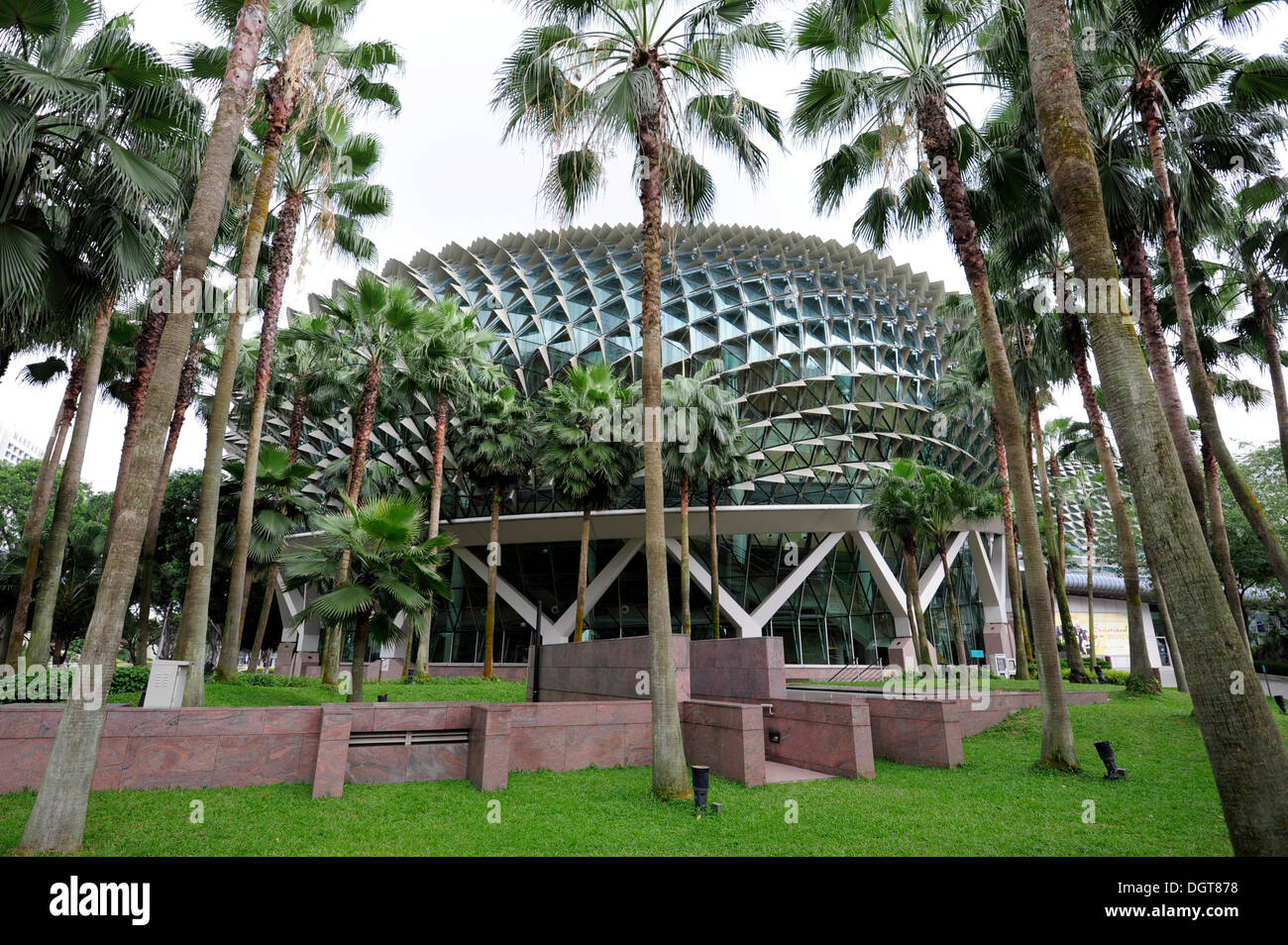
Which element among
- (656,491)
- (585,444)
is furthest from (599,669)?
(585,444)

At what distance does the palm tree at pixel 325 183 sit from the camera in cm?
1403

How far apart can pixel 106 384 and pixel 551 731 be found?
23038 mm

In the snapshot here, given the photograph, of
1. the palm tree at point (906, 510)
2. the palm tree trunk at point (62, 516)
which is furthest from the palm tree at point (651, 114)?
the palm tree at point (906, 510)

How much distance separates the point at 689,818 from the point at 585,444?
18265 millimetres

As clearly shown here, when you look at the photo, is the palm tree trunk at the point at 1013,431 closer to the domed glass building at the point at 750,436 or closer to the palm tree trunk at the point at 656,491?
the palm tree trunk at the point at 656,491

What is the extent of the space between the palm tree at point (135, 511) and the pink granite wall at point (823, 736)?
1003cm

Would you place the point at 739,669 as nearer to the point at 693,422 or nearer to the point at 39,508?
the point at 693,422

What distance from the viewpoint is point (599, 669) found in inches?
660

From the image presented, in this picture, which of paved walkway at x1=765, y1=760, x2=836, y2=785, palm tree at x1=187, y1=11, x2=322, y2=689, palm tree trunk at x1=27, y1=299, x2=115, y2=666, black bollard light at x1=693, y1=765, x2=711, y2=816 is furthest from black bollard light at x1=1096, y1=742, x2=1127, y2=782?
palm tree trunk at x1=27, y1=299, x2=115, y2=666

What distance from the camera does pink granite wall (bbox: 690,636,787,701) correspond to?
1392 cm

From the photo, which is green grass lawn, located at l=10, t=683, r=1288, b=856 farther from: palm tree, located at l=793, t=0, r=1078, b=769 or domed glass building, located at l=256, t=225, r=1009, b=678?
domed glass building, located at l=256, t=225, r=1009, b=678
